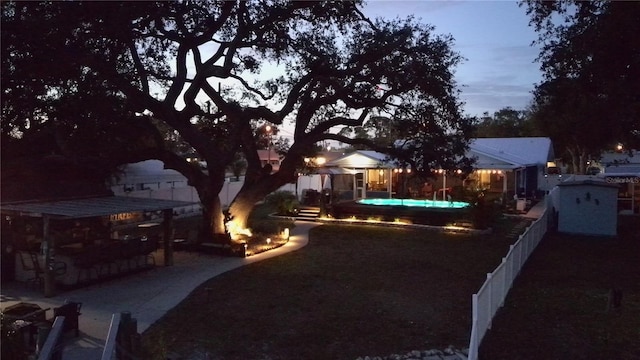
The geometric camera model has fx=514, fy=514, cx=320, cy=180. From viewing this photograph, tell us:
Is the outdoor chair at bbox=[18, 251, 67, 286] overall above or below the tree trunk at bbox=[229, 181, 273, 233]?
below

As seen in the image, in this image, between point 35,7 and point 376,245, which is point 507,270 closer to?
point 376,245

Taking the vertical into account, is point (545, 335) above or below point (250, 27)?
below

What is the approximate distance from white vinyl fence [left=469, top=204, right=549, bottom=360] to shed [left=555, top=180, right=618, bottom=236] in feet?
24.7

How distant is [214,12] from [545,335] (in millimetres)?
13354

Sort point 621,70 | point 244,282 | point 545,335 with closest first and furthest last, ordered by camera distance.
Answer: point 545,335
point 244,282
point 621,70

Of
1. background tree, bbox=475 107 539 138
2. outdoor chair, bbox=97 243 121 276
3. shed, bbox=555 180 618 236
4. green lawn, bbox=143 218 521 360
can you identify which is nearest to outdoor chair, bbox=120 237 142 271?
outdoor chair, bbox=97 243 121 276

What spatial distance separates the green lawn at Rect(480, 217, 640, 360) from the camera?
840cm

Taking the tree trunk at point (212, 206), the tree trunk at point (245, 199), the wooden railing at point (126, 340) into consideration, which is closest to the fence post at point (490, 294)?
the wooden railing at point (126, 340)

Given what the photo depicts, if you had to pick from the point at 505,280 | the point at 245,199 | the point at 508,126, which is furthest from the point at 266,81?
the point at 508,126

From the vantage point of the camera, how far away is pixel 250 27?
16.8m

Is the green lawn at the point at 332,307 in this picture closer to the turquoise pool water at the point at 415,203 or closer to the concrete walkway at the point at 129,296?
the concrete walkway at the point at 129,296

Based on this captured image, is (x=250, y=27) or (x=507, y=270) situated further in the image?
(x=250, y=27)

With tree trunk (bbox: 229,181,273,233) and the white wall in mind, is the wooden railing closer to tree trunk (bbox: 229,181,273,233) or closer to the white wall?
tree trunk (bbox: 229,181,273,233)

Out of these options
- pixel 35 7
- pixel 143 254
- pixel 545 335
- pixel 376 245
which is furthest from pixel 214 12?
pixel 545 335
